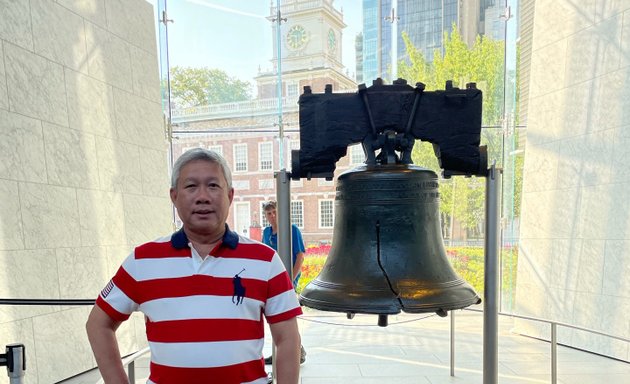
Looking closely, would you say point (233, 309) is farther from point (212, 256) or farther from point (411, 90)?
point (411, 90)

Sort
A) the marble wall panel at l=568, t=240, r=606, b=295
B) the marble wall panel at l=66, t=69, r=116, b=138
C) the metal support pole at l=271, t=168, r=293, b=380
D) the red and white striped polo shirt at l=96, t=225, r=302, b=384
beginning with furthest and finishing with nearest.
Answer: the marble wall panel at l=568, t=240, r=606, b=295, the marble wall panel at l=66, t=69, r=116, b=138, the metal support pole at l=271, t=168, r=293, b=380, the red and white striped polo shirt at l=96, t=225, r=302, b=384

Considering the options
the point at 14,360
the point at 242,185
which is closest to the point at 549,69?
the point at 242,185

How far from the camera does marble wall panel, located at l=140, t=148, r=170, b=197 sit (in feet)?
19.5

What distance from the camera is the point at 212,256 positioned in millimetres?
1509

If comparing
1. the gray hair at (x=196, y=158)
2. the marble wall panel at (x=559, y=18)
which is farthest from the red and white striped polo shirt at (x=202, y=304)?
the marble wall panel at (x=559, y=18)

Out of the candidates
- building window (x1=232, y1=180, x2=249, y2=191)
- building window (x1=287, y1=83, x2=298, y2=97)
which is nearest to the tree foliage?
building window (x1=287, y1=83, x2=298, y2=97)

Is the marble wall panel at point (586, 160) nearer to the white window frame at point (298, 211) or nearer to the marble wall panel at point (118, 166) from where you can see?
the white window frame at point (298, 211)

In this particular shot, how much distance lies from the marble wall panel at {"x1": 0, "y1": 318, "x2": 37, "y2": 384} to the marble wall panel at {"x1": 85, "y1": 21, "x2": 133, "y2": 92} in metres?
2.64

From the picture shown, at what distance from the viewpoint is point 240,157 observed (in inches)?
340

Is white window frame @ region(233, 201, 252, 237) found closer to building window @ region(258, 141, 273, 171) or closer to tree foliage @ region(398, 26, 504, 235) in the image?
building window @ region(258, 141, 273, 171)

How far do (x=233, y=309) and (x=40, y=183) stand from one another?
3.68m

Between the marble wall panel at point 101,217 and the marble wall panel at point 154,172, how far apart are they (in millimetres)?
579

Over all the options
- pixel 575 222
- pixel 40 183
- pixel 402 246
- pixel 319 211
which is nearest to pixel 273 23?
pixel 319 211

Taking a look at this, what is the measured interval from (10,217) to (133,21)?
3.02 m
